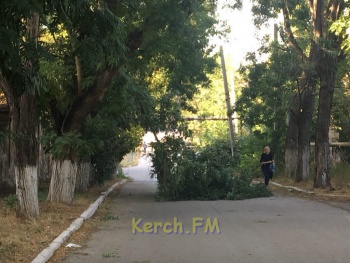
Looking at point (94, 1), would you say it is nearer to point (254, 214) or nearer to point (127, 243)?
point (127, 243)

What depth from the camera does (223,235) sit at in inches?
396

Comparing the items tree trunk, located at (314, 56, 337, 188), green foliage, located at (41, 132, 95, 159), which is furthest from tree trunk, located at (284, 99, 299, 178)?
green foliage, located at (41, 132, 95, 159)

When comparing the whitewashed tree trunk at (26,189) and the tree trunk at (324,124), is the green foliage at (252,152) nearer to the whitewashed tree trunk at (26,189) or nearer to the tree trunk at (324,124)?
the tree trunk at (324,124)

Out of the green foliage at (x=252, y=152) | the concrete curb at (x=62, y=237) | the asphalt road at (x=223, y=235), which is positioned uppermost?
the green foliage at (x=252, y=152)

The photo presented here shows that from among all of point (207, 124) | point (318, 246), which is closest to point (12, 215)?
point (318, 246)

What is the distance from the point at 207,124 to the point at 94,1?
4742 cm

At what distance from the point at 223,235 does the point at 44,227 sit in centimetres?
355

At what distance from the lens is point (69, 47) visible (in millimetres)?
13297

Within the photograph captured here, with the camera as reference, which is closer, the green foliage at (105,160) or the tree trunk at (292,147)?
the green foliage at (105,160)

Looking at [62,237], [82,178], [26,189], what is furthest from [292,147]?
[62,237]

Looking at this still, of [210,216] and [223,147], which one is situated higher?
[223,147]

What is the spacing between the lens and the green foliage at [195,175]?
17.8 m

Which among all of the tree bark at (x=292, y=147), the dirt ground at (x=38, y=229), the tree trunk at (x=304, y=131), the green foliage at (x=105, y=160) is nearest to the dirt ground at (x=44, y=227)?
the dirt ground at (x=38, y=229)

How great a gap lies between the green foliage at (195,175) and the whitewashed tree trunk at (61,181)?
442cm
